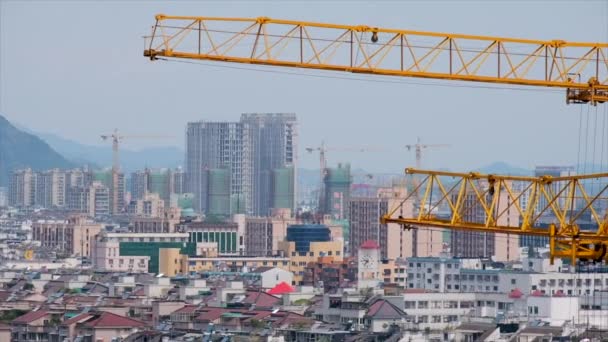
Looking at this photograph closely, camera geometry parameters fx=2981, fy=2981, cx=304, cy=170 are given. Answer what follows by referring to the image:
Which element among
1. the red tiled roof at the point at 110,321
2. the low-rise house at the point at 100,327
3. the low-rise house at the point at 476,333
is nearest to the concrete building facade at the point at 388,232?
the red tiled roof at the point at 110,321

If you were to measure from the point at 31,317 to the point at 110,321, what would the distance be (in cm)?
533

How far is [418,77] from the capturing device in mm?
47000

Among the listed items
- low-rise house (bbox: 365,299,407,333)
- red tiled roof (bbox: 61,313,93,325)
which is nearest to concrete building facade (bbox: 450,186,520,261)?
low-rise house (bbox: 365,299,407,333)

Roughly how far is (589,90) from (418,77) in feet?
10.2

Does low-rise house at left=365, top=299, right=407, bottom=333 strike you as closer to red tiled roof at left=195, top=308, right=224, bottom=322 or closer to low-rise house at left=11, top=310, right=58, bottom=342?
red tiled roof at left=195, top=308, right=224, bottom=322

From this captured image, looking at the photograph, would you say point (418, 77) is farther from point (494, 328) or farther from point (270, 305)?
point (270, 305)

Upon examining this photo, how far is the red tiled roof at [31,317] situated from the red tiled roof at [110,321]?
2438 millimetres

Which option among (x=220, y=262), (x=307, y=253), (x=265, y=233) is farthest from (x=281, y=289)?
(x=265, y=233)

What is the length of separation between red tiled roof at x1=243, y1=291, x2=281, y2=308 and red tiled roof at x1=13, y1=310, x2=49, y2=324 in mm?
10702

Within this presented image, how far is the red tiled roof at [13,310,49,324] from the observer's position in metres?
87.3

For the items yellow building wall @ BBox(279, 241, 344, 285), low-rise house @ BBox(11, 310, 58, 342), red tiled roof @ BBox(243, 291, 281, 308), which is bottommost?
low-rise house @ BBox(11, 310, 58, 342)

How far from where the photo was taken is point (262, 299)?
3999 inches

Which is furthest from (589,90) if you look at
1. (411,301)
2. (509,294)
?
(509,294)

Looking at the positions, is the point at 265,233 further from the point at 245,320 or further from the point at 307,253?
the point at 245,320
